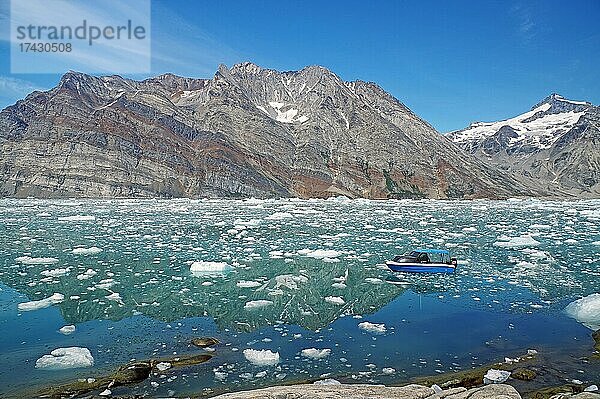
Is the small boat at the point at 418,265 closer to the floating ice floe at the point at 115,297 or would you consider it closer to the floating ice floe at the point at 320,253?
the floating ice floe at the point at 320,253

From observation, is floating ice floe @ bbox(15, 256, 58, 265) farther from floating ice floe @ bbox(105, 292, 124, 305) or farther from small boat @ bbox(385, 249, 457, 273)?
small boat @ bbox(385, 249, 457, 273)

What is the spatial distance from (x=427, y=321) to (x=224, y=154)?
171m

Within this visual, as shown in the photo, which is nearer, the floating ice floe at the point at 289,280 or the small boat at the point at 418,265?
the floating ice floe at the point at 289,280

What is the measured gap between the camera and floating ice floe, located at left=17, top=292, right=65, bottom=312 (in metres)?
17.2

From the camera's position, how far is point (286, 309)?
17297 millimetres

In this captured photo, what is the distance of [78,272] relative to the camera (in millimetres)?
22438

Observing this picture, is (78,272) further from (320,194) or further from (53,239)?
(320,194)

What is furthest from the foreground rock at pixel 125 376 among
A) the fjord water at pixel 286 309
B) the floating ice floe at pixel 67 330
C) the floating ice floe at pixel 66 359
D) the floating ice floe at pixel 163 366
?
the floating ice floe at pixel 67 330

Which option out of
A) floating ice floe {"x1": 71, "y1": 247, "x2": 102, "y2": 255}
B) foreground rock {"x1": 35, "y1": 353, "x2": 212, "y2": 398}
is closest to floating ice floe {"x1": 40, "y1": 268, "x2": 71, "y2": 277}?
floating ice floe {"x1": 71, "y1": 247, "x2": 102, "y2": 255}

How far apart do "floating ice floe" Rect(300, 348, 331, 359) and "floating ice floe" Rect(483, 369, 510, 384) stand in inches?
166

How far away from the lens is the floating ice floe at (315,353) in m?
12.9

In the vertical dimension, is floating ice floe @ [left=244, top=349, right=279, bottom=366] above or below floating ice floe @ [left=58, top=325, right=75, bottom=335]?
below

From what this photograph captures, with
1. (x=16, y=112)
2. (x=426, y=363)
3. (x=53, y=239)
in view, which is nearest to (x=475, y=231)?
(x=426, y=363)

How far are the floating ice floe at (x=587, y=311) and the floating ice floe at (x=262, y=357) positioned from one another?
36.4 feet
